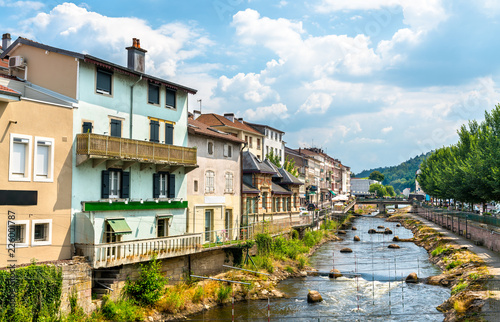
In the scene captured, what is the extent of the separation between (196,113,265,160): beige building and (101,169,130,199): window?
3954 cm

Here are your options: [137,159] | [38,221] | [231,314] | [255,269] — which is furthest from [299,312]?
[38,221]

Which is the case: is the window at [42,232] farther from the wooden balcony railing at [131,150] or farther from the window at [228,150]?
the window at [228,150]

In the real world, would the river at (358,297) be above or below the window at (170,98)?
below

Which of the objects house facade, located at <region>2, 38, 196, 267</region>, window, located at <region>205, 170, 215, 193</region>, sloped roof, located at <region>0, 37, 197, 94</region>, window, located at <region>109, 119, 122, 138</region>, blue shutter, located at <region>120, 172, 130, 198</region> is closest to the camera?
house facade, located at <region>2, 38, 196, 267</region>

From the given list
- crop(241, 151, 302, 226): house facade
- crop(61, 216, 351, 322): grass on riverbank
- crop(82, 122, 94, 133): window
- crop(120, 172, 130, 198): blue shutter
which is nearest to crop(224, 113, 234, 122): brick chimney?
crop(241, 151, 302, 226): house facade

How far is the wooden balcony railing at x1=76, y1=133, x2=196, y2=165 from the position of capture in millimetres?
28219

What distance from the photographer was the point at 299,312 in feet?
112

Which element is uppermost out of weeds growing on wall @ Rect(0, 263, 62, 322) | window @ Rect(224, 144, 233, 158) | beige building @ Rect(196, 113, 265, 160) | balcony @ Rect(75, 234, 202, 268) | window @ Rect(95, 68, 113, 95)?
beige building @ Rect(196, 113, 265, 160)

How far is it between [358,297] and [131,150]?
21.9 meters

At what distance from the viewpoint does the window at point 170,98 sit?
3656cm

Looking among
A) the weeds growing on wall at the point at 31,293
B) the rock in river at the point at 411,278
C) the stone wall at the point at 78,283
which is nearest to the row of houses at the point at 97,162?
the stone wall at the point at 78,283

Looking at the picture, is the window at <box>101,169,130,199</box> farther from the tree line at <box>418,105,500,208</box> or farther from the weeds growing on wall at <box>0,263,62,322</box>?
the tree line at <box>418,105,500,208</box>

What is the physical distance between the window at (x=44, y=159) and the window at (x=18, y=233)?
2523mm

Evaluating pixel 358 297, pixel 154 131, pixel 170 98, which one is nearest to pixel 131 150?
pixel 154 131
